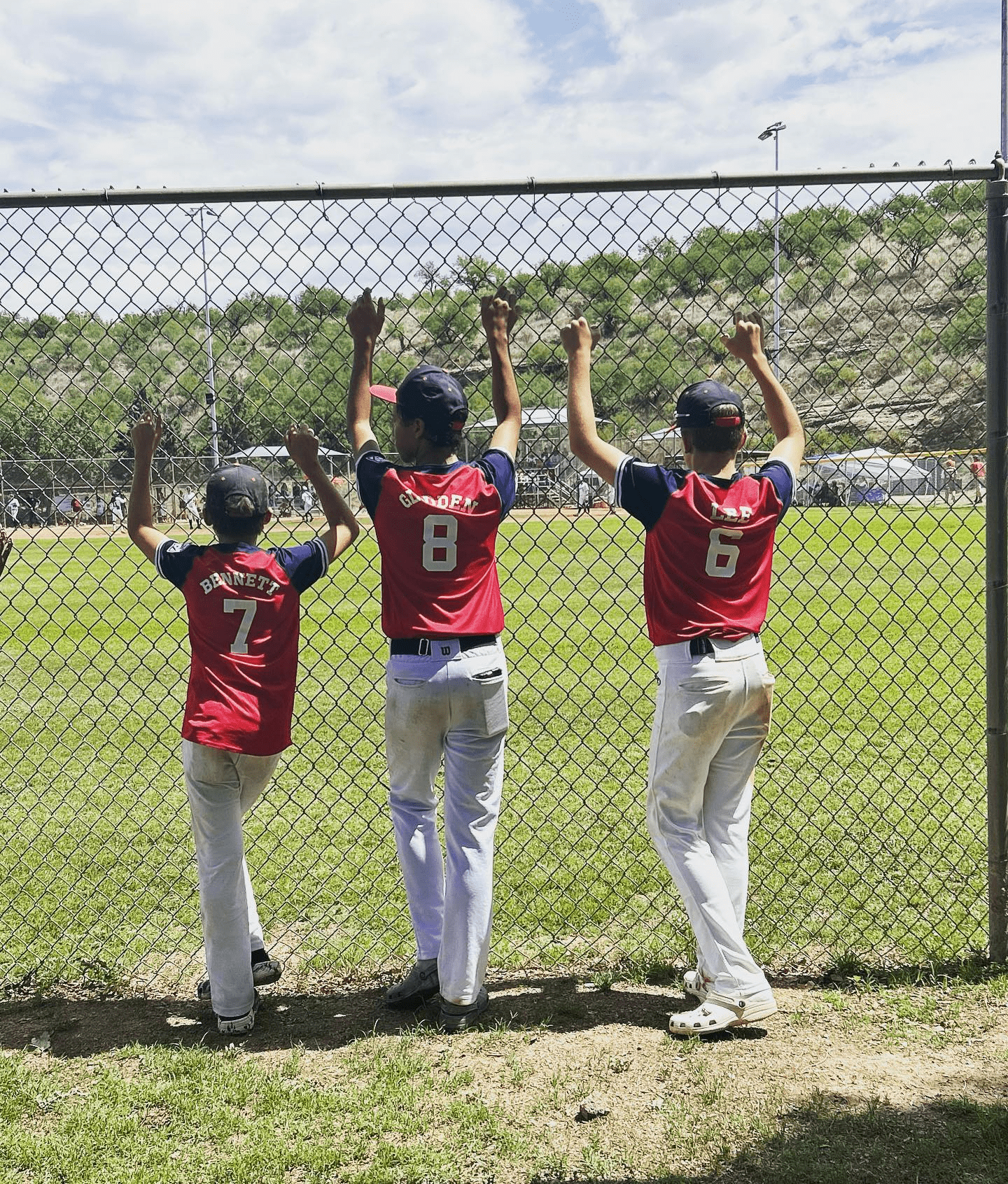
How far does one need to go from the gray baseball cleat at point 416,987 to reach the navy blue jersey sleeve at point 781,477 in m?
2.05

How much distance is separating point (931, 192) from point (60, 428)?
352 centimetres

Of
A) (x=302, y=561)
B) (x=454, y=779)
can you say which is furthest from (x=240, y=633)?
(x=454, y=779)

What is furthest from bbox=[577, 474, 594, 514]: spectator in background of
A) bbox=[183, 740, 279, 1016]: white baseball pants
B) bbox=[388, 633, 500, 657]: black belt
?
bbox=[183, 740, 279, 1016]: white baseball pants

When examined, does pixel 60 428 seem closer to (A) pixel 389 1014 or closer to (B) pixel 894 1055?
(A) pixel 389 1014

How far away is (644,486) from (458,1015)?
1915mm

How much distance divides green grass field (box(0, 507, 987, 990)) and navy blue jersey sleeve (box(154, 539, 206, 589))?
1.01m

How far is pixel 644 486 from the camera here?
345 cm

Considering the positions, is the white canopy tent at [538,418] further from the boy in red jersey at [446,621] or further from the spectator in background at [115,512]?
the spectator in background at [115,512]

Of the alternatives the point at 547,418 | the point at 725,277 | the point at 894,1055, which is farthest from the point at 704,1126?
the point at 725,277

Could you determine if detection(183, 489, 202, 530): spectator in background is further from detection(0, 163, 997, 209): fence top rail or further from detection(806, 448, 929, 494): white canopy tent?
detection(806, 448, 929, 494): white canopy tent

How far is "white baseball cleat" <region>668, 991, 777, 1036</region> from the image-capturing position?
3.48 meters

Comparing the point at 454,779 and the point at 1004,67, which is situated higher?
the point at 1004,67

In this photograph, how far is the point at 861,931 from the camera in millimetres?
4203

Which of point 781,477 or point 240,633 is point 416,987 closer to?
point 240,633
